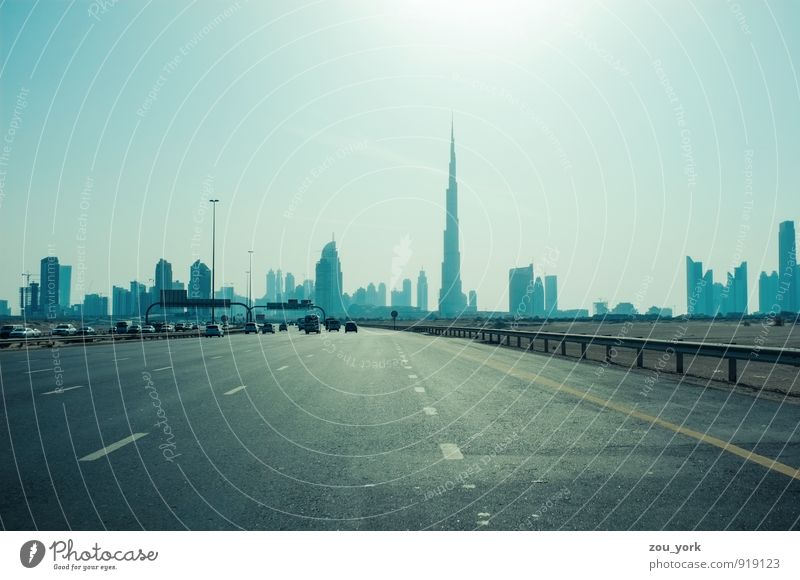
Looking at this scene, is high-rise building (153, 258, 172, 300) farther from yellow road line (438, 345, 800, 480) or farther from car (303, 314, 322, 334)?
yellow road line (438, 345, 800, 480)

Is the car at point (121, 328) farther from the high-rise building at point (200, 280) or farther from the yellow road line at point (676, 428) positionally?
the yellow road line at point (676, 428)

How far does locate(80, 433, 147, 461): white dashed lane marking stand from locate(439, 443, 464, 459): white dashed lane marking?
166 inches

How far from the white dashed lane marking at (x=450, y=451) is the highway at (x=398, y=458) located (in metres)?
0.04

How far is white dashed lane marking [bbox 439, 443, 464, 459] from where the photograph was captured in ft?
29.3

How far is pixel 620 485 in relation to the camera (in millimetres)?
7145

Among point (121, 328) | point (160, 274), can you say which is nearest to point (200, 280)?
point (160, 274)

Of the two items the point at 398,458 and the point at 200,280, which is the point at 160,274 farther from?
the point at 398,458

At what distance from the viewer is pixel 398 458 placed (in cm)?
882

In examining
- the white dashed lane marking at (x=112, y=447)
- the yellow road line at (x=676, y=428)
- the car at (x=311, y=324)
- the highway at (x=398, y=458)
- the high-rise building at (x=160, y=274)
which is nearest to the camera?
the highway at (x=398, y=458)

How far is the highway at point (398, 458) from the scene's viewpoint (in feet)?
19.8

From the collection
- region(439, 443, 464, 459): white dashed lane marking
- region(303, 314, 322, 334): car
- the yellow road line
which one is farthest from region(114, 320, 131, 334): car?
region(439, 443, 464, 459): white dashed lane marking

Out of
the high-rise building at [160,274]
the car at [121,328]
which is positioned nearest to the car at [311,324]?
the car at [121,328]

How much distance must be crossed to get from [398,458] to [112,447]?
3825 mm

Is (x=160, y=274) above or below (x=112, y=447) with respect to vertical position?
above
